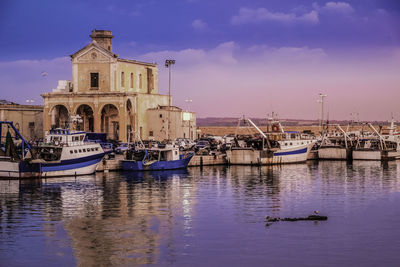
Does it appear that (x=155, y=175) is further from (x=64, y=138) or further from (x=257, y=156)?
(x=257, y=156)

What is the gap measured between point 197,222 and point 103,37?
6255 cm

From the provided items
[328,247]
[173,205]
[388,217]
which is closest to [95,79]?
[173,205]

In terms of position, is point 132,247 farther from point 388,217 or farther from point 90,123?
point 90,123

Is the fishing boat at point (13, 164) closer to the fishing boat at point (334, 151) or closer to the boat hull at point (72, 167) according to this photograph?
the boat hull at point (72, 167)

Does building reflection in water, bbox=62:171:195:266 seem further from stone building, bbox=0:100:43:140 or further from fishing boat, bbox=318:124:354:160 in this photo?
stone building, bbox=0:100:43:140

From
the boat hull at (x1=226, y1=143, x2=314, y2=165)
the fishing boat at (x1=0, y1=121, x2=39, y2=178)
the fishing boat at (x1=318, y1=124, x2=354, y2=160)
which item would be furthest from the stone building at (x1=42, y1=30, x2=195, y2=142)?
the fishing boat at (x1=0, y1=121, x2=39, y2=178)

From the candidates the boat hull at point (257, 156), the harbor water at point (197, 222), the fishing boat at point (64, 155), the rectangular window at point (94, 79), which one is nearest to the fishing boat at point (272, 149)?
the boat hull at point (257, 156)

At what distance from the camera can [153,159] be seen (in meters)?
74.2

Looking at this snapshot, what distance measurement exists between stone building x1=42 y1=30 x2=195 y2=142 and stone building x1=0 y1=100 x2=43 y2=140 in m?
6.28

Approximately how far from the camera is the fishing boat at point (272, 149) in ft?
269

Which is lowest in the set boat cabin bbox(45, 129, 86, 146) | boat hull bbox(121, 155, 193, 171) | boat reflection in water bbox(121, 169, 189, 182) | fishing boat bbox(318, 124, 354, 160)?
boat reflection in water bbox(121, 169, 189, 182)

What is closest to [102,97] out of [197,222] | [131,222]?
[131,222]

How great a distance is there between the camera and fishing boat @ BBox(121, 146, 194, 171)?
71688 mm

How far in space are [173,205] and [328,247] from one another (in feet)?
53.2
